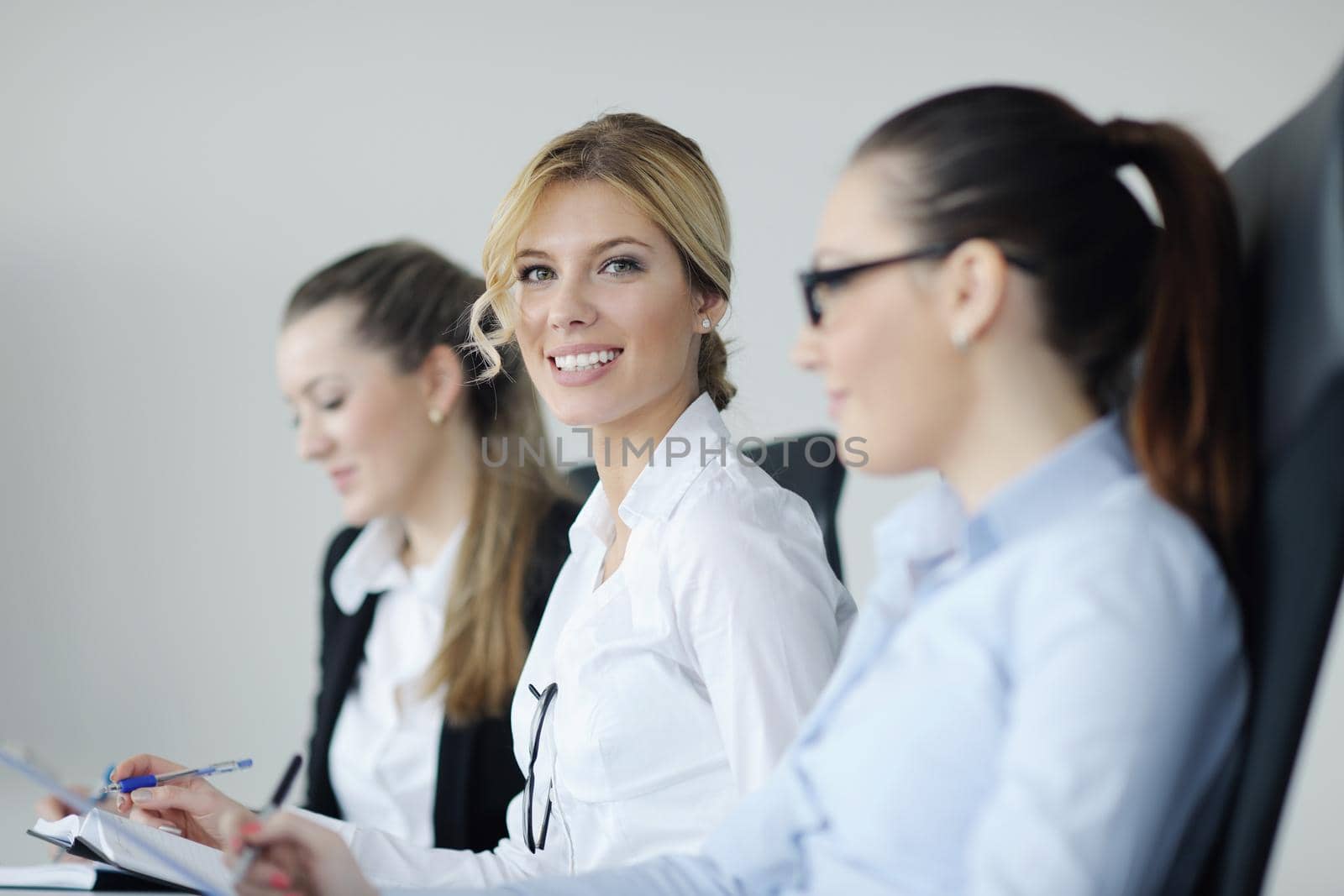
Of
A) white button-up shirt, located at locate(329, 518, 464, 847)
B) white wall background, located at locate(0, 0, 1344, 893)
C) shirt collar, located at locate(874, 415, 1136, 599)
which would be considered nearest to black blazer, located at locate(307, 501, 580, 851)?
white button-up shirt, located at locate(329, 518, 464, 847)

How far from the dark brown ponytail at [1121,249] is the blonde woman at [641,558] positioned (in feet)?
1.77

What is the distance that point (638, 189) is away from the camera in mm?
1807

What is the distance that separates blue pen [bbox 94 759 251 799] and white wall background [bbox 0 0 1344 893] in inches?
119

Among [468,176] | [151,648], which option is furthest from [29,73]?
[151,648]

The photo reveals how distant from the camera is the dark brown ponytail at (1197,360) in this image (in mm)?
1041

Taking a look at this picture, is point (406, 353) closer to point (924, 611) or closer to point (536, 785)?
point (536, 785)

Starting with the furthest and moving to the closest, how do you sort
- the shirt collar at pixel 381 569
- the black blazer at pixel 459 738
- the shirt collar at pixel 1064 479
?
the shirt collar at pixel 381 569
the black blazer at pixel 459 738
the shirt collar at pixel 1064 479

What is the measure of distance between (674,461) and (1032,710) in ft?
2.81

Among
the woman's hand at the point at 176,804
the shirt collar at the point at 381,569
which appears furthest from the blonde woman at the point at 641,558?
the shirt collar at the point at 381,569

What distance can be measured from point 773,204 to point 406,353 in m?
1.82

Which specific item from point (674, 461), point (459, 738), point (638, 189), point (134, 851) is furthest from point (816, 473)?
point (134, 851)

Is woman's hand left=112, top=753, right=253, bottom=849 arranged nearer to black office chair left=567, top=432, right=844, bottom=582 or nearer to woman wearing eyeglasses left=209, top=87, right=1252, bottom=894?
woman wearing eyeglasses left=209, top=87, right=1252, bottom=894

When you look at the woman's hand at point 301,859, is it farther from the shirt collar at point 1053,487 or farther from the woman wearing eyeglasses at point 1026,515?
the shirt collar at point 1053,487

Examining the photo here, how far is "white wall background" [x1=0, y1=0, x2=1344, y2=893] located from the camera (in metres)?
4.70
